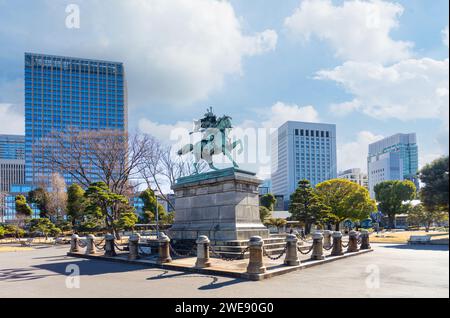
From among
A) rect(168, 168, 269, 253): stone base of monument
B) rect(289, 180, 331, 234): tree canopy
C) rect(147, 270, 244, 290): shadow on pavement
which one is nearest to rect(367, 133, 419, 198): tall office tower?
rect(289, 180, 331, 234): tree canopy

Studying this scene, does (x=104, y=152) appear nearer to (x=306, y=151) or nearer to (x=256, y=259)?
(x=256, y=259)

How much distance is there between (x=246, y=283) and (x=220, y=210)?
728 cm

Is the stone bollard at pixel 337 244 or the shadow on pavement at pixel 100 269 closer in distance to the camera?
the shadow on pavement at pixel 100 269

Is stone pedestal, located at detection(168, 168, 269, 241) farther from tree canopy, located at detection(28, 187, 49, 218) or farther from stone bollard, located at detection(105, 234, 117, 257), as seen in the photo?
tree canopy, located at detection(28, 187, 49, 218)

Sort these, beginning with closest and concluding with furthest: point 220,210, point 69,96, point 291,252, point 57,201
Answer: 1. point 291,252
2. point 220,210
3. point 57,201
4. point 69,96

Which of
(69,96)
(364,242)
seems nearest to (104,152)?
(364,242)

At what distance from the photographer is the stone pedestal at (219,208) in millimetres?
17266

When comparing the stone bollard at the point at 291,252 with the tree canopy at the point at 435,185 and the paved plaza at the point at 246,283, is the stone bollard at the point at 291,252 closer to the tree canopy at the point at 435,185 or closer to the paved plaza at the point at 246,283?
the paved plaza at the point at 246,283

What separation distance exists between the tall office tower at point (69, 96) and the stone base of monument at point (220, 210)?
385 ft

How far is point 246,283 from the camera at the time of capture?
35.4 ft

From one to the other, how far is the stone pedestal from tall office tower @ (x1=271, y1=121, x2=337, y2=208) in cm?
13189

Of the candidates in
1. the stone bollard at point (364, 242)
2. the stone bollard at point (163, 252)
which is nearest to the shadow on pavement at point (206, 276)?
the stone bollard at point (163, 252)

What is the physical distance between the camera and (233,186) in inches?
695
